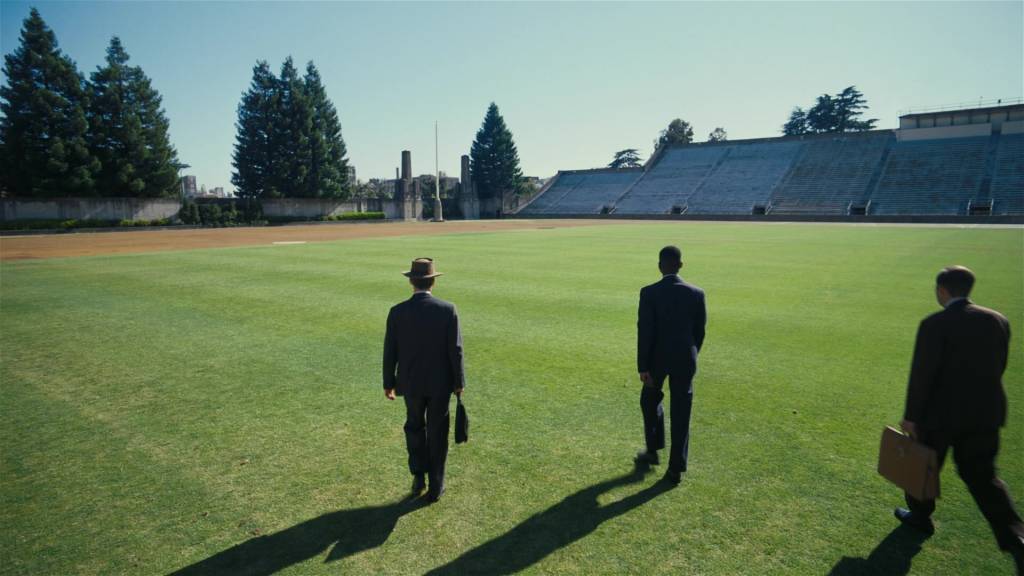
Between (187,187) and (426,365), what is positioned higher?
(187,187)

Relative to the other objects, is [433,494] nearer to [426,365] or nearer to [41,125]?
[426,365]

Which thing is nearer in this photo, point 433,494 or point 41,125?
point 433,494

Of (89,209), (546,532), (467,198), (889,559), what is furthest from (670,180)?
(546,532)

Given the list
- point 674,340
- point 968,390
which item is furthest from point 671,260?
point 968,390

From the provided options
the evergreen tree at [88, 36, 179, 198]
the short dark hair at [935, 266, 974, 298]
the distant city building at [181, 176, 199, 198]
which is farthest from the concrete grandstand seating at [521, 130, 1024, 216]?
the short dark hair at [935, 266, 974, 298]

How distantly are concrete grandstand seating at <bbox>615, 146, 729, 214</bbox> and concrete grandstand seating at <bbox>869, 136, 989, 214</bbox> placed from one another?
71.6 ft

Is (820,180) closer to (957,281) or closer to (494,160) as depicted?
(494,160)

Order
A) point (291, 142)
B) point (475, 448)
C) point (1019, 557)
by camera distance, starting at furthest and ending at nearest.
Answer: point (291, 142) < point (475, 448) < point (1019, 557)

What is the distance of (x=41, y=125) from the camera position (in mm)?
45688

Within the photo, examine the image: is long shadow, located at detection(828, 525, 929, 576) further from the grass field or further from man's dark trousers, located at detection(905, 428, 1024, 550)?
man's dark trousers, located at detection(905, 428, 1024, 550)

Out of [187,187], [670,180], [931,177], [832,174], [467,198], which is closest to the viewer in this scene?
[931,177]

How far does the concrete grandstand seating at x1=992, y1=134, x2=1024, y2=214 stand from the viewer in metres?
51.4

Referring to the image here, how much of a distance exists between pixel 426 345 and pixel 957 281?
3.59m

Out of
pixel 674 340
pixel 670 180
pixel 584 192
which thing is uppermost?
pixel 670 180
